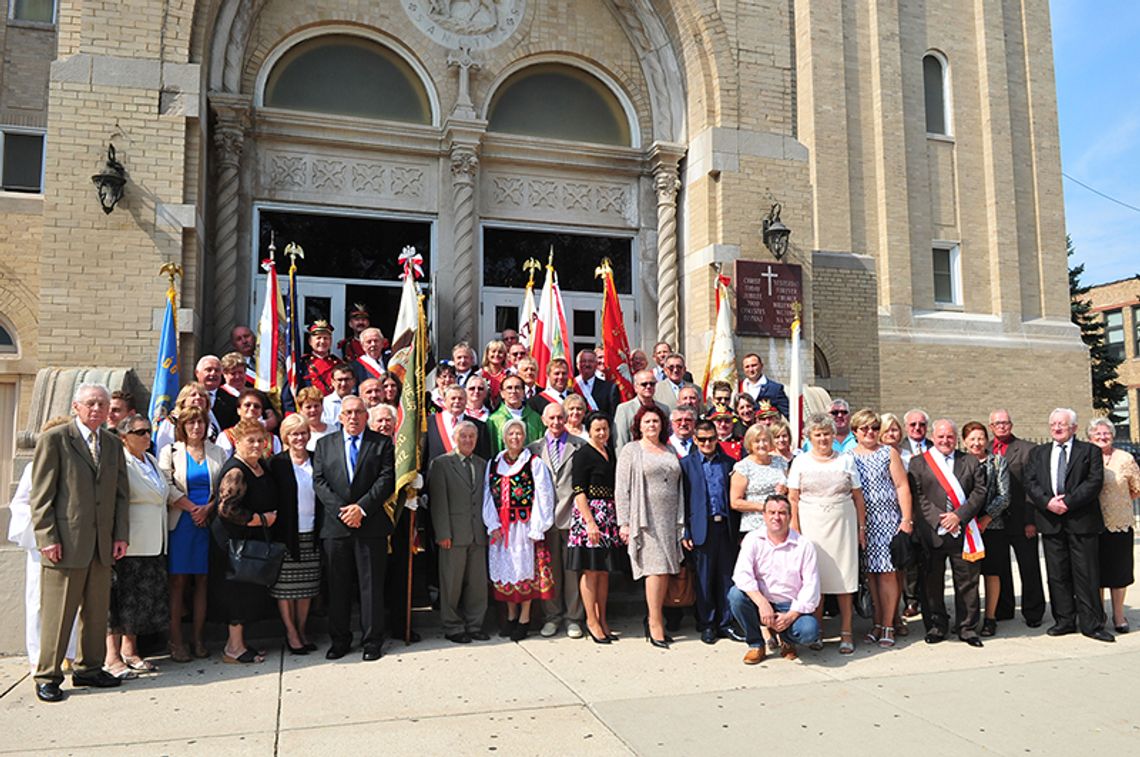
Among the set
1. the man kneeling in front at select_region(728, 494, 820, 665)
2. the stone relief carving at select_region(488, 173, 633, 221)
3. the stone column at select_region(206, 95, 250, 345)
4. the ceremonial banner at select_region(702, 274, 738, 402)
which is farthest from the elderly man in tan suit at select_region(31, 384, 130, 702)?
the stone relief carving at select_region(488, 173, 633, 221)

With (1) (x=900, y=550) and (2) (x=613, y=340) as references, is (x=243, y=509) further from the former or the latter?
(2) (x=613, y=340)

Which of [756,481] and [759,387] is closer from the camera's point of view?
[756,481]

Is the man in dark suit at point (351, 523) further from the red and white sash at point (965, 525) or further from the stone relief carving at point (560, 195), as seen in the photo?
the stone relief carving at point (560, 195)

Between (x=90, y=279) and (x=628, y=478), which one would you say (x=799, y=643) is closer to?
(x=628, y=478)

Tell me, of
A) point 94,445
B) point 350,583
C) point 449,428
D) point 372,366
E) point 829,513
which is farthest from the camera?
point 372,366

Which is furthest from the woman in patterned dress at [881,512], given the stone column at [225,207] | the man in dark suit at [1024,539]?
the stone column at [225,207]

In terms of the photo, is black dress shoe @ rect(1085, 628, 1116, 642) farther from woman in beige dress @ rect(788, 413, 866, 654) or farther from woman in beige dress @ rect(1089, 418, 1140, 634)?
woman in beige dress @ rect(788, 413, 866, 654)

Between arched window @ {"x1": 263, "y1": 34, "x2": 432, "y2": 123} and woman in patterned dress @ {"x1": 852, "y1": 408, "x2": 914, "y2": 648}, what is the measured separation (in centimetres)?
847

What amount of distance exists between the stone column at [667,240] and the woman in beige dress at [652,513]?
6.13m

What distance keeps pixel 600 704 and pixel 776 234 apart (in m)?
8.88

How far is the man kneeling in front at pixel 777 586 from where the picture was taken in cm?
659

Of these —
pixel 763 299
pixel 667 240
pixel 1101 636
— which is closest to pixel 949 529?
pixel 1101 636

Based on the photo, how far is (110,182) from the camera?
1007cm

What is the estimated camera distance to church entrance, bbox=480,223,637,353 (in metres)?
13.1
